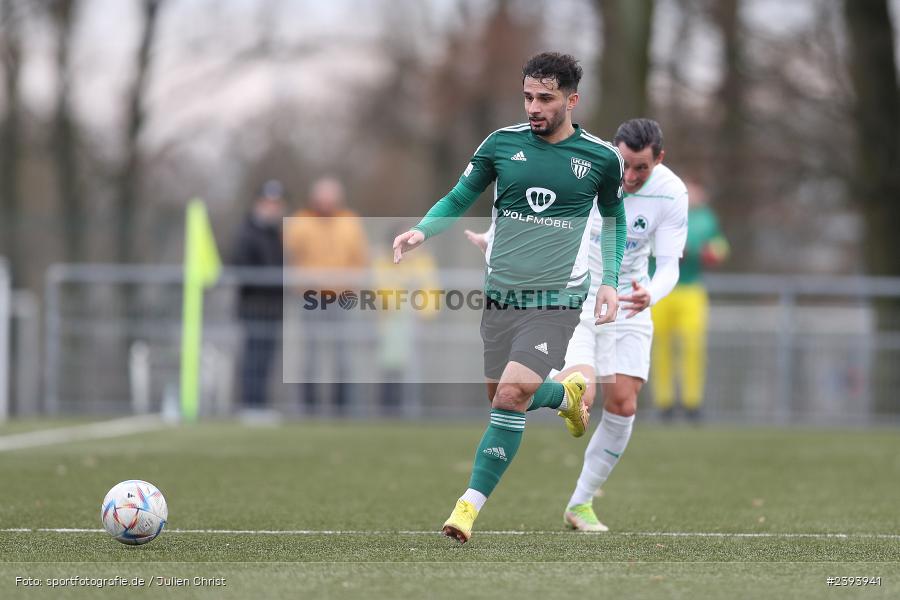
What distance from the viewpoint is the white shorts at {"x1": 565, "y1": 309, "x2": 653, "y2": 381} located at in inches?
309

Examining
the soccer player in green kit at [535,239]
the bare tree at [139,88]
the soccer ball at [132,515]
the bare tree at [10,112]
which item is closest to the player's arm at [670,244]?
the soccer player in green kit at [535,239]

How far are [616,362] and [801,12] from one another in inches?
772

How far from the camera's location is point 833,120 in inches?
991

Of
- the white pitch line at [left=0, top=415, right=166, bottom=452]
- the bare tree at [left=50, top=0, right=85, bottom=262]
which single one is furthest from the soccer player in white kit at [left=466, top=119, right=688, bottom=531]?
the bare tree at [left=50, top=0, right=85, bottom=262]

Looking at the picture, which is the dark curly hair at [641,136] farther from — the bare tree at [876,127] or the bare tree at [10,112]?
the bare tree at [10,112]

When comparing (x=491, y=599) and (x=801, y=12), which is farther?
(x=801, y=12)

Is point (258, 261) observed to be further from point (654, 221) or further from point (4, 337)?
point (654, 221)

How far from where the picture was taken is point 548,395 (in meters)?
7.12

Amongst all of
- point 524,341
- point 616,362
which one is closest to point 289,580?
point 524,341

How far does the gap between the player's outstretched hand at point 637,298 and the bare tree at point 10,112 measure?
71.0 ft

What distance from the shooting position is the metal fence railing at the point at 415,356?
1780cm

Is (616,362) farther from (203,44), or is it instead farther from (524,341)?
(203,44)

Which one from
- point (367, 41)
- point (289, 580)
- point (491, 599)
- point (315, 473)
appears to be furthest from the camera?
point (367, 41)

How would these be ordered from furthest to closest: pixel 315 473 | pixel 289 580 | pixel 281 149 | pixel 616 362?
pixel 281 149 < pixel 315 473 < pixel 616 362 < pixel 289 580
